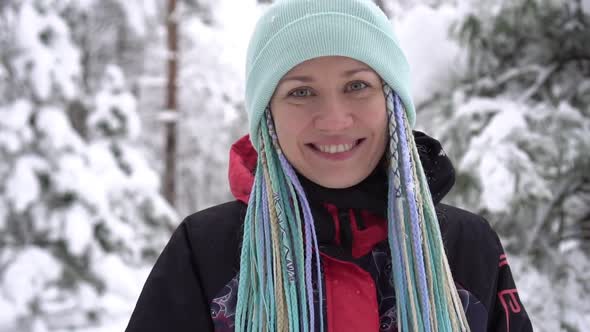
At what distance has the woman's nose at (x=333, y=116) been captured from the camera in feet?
5.10

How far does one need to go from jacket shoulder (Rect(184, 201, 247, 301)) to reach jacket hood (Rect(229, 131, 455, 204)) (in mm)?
67

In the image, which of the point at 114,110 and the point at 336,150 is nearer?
the point at 336,150

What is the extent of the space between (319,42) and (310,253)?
0.57m

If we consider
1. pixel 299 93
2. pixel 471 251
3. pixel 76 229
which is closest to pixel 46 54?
pixel 76 229

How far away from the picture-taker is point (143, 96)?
15.9m

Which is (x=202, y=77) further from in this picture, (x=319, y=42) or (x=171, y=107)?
(x=319, y=42)

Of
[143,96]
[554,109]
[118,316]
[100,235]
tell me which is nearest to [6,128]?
[100,235]

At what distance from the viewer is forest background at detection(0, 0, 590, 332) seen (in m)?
3.52

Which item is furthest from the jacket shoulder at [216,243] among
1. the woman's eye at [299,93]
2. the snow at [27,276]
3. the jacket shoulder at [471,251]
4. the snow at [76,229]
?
the snow at [76,229]

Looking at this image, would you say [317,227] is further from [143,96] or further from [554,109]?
[143,96]

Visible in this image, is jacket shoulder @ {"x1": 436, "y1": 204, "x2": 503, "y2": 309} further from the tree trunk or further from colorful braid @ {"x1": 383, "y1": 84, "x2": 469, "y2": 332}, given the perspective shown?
the tree trunk

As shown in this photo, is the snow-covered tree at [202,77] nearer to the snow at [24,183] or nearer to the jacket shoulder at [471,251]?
the snow at [24,183]

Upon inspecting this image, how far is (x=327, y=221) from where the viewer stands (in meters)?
1.62

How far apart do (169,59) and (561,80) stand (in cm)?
1061
